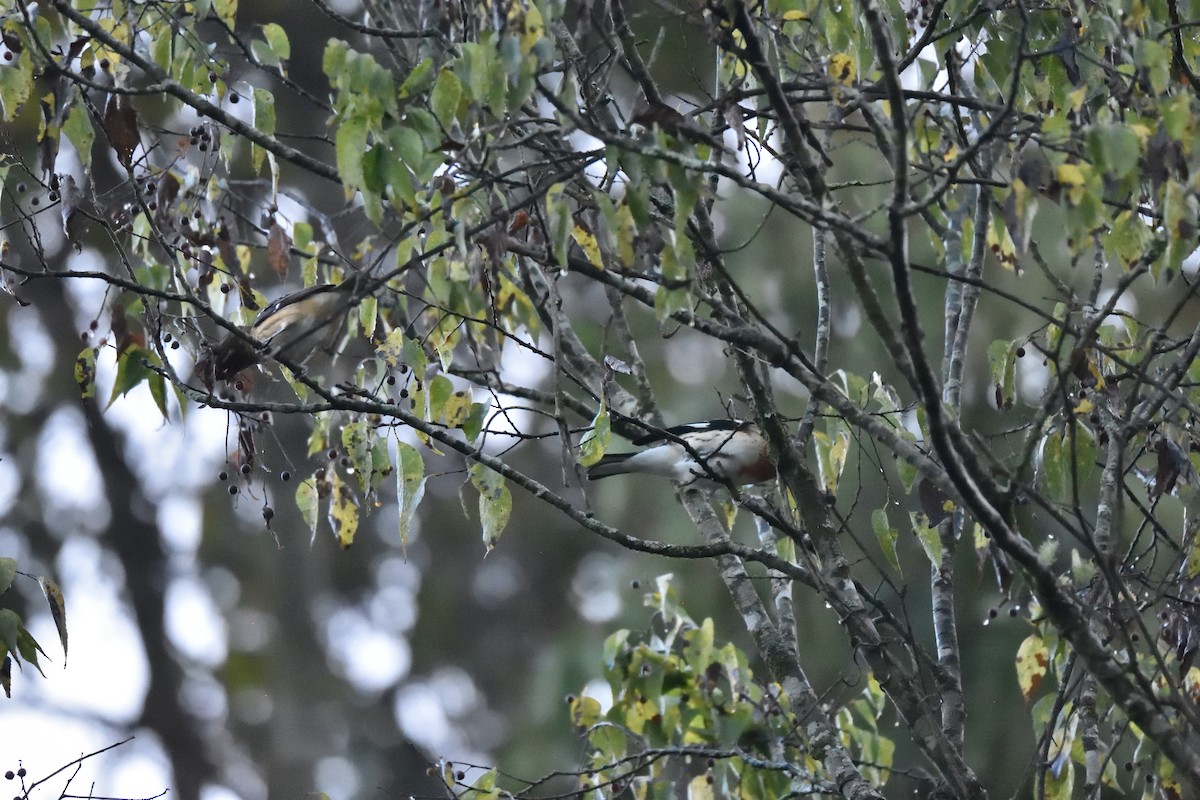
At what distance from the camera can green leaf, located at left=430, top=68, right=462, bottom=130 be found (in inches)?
102

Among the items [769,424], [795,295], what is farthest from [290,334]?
[795,295]

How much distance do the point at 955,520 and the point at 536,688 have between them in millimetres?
6742

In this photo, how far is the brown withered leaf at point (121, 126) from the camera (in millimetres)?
3117

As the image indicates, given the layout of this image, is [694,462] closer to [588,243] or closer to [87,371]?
[588,243]

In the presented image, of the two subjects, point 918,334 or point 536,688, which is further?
point 536,688

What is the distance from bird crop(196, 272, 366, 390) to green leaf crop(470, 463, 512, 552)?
1.79ft

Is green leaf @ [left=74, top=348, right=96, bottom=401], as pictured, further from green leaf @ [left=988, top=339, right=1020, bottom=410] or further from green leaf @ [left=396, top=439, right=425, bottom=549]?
green leaf @ [left=988, top=339, right=1020, bottom=410]

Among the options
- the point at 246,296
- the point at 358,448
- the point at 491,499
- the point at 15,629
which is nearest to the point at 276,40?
the point at 246,296

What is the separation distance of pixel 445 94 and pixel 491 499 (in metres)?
1.14

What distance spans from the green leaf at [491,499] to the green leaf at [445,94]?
1016 mm

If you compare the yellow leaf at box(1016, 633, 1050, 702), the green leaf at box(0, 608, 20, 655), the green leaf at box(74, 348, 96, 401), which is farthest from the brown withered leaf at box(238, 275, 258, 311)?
the yellow leaf at box(1016, 633, 1050, 702)

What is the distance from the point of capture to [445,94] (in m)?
2.60

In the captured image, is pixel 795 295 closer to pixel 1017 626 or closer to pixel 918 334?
pixel 1017 626

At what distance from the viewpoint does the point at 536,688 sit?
1012 cm
